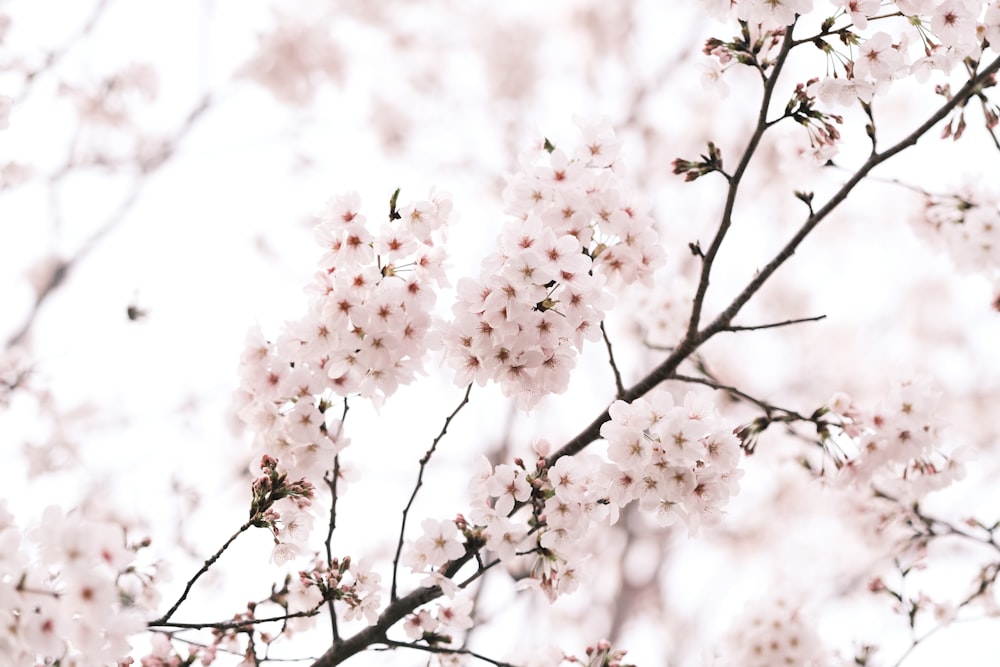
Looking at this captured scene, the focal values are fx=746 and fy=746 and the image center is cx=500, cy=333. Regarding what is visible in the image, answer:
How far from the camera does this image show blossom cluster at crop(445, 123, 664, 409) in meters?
1.83

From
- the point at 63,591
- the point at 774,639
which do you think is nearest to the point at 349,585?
the point at 63,591

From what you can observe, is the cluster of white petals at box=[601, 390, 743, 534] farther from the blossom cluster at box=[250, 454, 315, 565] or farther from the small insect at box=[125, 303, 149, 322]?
the small insect at box=[125, 303, 149, 322]

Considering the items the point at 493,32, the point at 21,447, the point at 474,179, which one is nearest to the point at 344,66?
the point at 474,179

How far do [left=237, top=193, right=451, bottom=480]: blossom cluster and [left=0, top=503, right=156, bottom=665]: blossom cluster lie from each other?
24.8 inches

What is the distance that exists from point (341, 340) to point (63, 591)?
2.61ft

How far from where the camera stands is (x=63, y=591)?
4.43 feet

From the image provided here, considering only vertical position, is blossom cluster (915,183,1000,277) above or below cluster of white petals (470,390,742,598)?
above

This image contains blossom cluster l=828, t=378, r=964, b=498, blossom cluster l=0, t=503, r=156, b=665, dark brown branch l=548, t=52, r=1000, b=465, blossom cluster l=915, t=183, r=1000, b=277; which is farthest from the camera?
blossom cluster l=915, t=183, r=1000, b=277

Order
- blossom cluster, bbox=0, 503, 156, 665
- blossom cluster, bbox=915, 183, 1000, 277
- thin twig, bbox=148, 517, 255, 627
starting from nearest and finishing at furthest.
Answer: blossom cluster, bbox=0, 503, 156, 665
thin twig, bbox=148, 517, 255, 627
blossom cluster, bbox=915, 183, 1000, 277

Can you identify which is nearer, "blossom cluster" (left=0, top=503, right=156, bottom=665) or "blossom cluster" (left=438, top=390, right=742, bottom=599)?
"blossom cluster" (left=0, top=503, right=156, bottom=665)

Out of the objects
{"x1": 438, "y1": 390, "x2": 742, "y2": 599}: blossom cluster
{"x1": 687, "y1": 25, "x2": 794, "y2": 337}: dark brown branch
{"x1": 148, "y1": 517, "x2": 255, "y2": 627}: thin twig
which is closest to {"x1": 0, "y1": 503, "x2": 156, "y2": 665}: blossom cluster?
{"x1": 148, "y1": 517, "x2": 255, "y2": 627}: thin twig

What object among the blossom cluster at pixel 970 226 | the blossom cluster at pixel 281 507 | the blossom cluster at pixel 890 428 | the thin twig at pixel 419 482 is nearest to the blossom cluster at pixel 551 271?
the thin twig at pixel 419 482

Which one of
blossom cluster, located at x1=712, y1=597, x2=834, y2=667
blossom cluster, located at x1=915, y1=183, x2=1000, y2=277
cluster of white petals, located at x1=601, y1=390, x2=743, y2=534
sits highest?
blossom cluster, located at x1=915, y1=183, x2=1000, y2=277

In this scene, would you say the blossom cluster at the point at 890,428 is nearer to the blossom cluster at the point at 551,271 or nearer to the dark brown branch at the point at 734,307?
the dark brown branch at the point at 734,307
